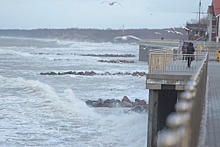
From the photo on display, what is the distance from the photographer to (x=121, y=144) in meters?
17.8

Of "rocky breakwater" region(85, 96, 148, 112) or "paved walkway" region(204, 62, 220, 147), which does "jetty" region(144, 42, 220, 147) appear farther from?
"rocky breakwater" region(85, 96, 148, 112)

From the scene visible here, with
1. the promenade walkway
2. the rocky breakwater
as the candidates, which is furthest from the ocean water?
the promenade walkway

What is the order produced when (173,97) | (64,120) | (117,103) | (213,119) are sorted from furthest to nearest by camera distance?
(117,103) → (64,120) → (173,97) → (213,119)

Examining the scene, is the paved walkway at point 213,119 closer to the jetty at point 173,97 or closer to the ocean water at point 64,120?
the jetty at point 173,97

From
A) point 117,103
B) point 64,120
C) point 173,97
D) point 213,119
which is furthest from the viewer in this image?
point 117,103

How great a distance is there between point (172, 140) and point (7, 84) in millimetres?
37848

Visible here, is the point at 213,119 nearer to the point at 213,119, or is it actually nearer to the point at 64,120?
the point at 213,119

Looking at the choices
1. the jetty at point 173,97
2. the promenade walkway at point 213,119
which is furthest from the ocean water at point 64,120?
the promenade walkway at point 213,119

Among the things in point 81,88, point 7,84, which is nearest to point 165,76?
point 81,88

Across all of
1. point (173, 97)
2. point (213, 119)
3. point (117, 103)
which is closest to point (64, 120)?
point (173, 97)

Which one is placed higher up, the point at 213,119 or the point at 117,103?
the point at 213,119

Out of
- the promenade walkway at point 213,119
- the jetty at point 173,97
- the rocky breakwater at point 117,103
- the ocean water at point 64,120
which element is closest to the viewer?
the promenade walkway at point 213,119

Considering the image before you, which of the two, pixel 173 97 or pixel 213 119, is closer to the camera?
pixel 213 119

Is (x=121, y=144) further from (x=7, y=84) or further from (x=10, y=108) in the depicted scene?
(x=7, y=84)
